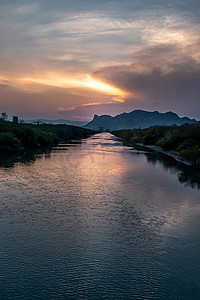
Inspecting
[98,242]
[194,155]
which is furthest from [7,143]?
[98,242]

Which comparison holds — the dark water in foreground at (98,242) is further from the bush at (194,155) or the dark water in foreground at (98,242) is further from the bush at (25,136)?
the bush at (25,136)

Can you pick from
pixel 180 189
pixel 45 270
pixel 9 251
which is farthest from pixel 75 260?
pixel 180 189

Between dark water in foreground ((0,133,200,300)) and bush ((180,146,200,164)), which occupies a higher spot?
bush ((180,146,200,164))

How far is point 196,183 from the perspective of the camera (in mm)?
24734

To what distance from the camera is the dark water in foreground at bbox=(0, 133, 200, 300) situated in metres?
8.36

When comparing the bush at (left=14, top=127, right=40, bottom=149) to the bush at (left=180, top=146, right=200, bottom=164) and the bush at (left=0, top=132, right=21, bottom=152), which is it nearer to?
the bush at (left=0, top=132, right=21, bottom=152)

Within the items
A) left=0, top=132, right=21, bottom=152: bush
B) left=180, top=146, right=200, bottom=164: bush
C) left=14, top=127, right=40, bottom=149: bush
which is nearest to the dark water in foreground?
left=180, top=146, right=200, bottom=164: bush

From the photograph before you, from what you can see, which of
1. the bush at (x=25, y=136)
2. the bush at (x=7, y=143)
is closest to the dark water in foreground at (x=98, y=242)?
the bush at (x=7, y=143)

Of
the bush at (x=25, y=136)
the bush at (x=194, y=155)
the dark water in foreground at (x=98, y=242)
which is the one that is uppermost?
the bush at (x=25, y=136)

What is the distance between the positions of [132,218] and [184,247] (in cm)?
380

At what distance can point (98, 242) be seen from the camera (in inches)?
445

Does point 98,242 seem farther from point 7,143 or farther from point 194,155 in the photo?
point 7,143

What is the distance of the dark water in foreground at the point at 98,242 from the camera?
8.36 m

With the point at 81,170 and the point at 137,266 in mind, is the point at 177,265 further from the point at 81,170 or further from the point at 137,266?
the point at 81,170
